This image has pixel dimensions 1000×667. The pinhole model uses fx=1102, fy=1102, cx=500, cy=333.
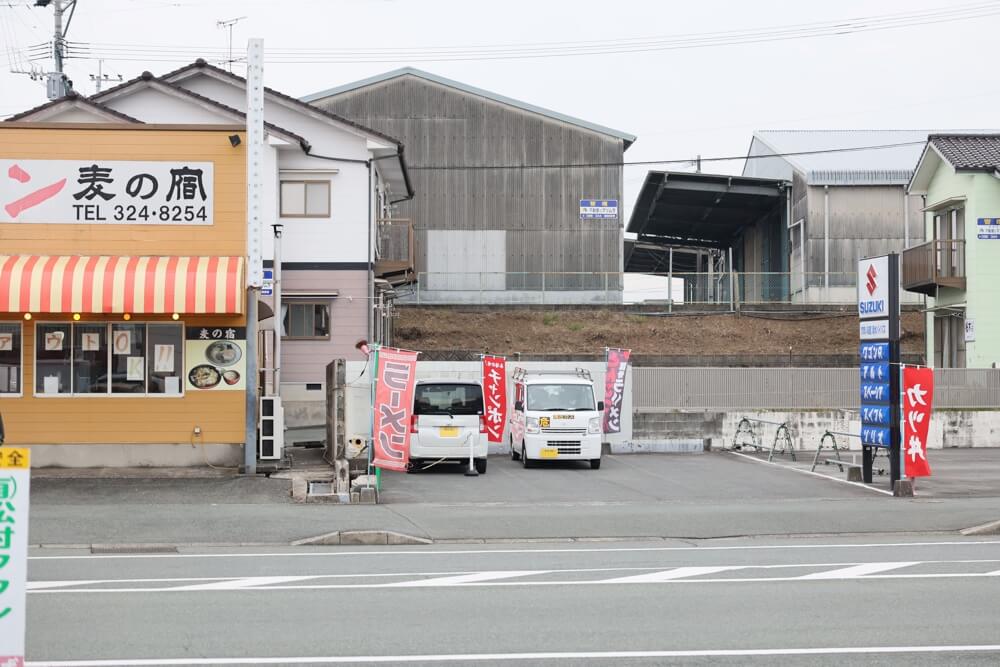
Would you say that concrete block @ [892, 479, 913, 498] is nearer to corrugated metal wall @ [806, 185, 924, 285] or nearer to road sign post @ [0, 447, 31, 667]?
road sign post @ [0, 447, 31, 667]

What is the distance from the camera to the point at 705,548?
13.1 meters

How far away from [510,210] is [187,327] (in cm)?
2240

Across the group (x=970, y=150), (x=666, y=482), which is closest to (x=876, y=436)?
(x=666, y=482)

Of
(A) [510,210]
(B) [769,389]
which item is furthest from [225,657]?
(A) [510,210]

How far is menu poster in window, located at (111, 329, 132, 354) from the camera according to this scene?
19.5 m

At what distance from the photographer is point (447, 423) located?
21.5 meters

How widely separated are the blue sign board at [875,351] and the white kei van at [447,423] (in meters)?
7.25

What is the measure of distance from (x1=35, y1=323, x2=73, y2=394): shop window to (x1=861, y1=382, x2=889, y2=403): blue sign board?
46.3 feet

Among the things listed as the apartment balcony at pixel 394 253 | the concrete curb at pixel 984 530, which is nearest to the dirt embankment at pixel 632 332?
the apartment balcony at pixel 394 253

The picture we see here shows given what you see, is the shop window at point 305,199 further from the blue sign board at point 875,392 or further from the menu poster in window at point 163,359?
the blue sign board at point 875,392

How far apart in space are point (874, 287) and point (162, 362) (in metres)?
12.7

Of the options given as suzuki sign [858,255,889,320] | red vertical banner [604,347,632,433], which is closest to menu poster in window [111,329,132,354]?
red vertical banner [604,347,632,433]

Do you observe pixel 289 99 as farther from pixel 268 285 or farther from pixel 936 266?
pixel 936 266

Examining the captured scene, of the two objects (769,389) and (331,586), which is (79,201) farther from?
(769,389)
